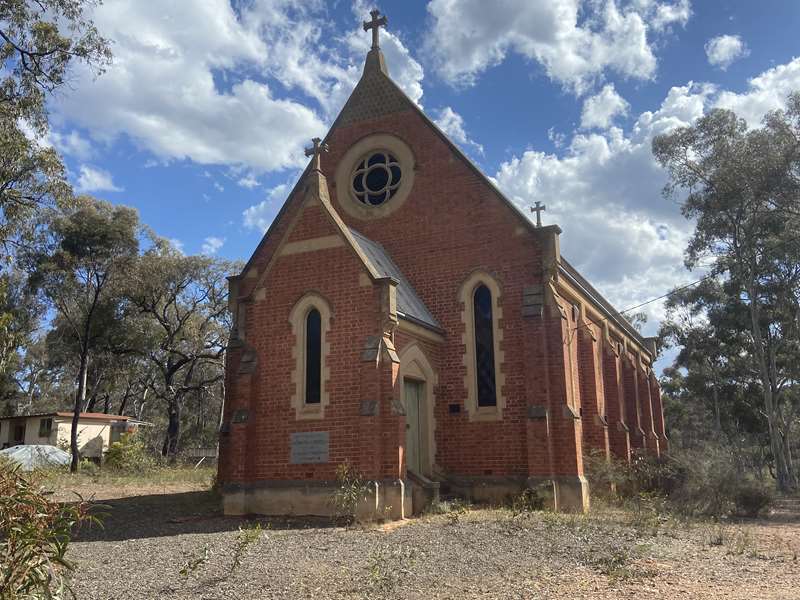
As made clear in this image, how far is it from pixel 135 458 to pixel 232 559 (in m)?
24.9

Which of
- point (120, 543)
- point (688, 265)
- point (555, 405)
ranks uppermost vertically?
point (688, 265)

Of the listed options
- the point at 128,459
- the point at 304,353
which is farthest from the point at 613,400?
the point at 128,459

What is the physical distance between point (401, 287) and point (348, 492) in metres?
6.29

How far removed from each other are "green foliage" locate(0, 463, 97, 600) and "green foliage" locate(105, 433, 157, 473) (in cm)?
2896

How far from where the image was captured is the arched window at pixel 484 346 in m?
17.3

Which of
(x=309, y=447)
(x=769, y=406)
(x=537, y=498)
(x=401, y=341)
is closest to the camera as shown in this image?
(x=309, y=447)

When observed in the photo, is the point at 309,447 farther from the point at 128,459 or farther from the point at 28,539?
the point at 128,459

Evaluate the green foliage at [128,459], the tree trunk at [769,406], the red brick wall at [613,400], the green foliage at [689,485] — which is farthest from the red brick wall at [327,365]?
the tree trunk at [769,406]

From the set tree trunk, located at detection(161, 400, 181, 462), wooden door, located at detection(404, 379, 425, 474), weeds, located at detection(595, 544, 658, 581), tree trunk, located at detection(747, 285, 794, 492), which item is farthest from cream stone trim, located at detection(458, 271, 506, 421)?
tree trunk, located at detection(161, 400, 181, 462)

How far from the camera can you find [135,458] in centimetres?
3181

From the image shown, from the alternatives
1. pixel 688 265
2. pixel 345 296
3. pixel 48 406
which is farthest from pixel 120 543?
pixel 48 406

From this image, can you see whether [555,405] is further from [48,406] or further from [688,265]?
[48,406]

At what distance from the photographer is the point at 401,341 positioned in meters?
15.7

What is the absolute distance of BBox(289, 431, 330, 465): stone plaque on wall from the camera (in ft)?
47.6
